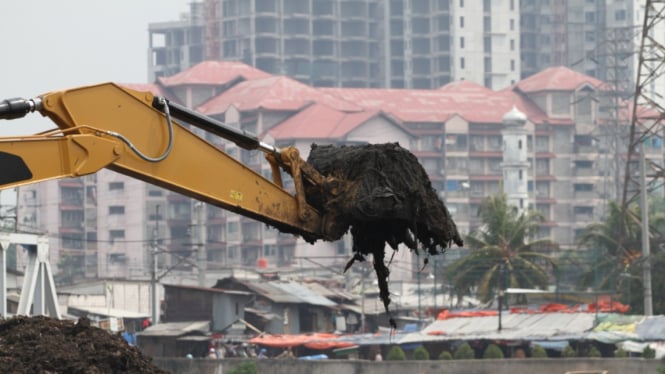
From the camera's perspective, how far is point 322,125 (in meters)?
196

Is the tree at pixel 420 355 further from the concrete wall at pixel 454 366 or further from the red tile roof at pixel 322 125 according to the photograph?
the red tile roof at pixel 322 125

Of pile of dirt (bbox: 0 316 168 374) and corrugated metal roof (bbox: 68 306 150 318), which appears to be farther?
corrugated metal roof (bbox: 68 306 150 318)

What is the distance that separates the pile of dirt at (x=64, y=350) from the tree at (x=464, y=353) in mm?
44986

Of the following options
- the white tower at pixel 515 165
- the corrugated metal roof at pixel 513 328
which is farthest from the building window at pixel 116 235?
the corrugated metal roof at pixel 513 328

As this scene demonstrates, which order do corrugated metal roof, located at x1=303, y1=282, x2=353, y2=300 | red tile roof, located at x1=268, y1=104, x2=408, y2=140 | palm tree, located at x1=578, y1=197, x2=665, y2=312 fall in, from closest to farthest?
palm tree, located at x1=578, y1=197, x2=665, y2=312
corrugated metal roof, located at x1=303, y1=282, x2=353, y2=300
red tile roof, located at x1=268, y1=104, x2=408, y2=140

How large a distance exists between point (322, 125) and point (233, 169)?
7031 inches

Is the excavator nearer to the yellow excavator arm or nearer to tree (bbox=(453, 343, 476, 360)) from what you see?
the yellow excavator arm

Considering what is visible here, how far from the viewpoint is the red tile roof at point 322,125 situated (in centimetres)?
19050

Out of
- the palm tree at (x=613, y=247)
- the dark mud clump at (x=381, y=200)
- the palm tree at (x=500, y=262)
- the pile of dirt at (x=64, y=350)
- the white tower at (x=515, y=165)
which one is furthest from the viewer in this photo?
the white tower at (x=515, y=165)

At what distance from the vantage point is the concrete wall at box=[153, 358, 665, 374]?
166 ft

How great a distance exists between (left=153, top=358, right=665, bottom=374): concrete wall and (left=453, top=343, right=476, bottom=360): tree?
12231 millimetres

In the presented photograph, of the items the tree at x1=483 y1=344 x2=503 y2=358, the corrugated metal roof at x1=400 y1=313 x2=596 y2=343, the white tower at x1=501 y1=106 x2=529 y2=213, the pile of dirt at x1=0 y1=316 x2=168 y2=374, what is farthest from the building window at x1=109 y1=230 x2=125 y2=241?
the pile of dirt at x1=0 y1=316 x2=168 y2=374

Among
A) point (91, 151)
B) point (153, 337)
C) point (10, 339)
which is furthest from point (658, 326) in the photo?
point (91, 151)

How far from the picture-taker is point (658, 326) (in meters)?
66.1
